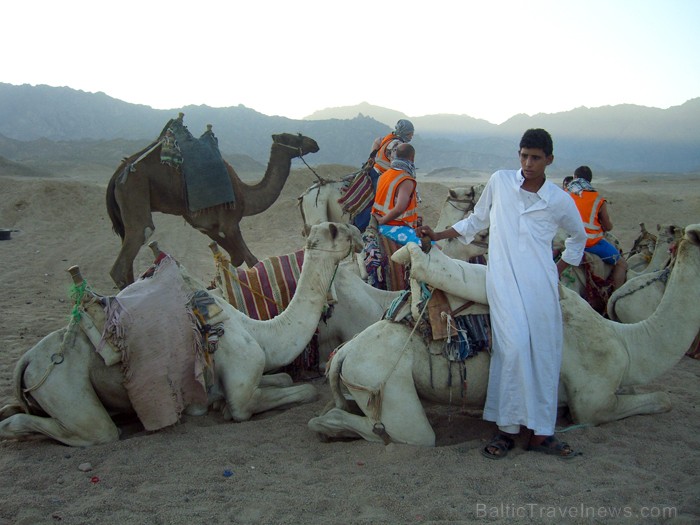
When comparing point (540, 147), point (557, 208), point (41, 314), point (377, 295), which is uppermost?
point (540, 147)

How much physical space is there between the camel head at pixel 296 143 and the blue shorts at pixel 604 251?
4916mm

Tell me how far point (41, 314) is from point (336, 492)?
19.8 ft

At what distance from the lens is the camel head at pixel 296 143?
10461mm

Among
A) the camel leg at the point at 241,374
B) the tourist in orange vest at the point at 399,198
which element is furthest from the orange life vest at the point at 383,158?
the camel leg at the point at 241,374

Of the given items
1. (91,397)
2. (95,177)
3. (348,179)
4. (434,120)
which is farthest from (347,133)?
(91,397)

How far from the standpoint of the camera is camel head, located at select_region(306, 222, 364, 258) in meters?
4.98

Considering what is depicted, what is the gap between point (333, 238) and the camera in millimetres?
4996

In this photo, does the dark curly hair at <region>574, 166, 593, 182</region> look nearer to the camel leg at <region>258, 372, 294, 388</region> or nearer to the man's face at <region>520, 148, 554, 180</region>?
the man's face at <region>520, 148, 554, 180</region>

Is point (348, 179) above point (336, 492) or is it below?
above

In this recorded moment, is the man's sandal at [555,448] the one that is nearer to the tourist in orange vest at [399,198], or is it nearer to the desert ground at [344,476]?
the desert ground at [344,476]

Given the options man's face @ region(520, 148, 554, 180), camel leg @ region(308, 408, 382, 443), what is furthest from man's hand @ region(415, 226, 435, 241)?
camel leg @ region(308, 408, 382, 443)

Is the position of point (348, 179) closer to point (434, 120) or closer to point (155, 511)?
point (155, 511)

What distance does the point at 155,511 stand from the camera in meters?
3.40

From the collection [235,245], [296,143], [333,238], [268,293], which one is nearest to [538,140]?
[333,238]
